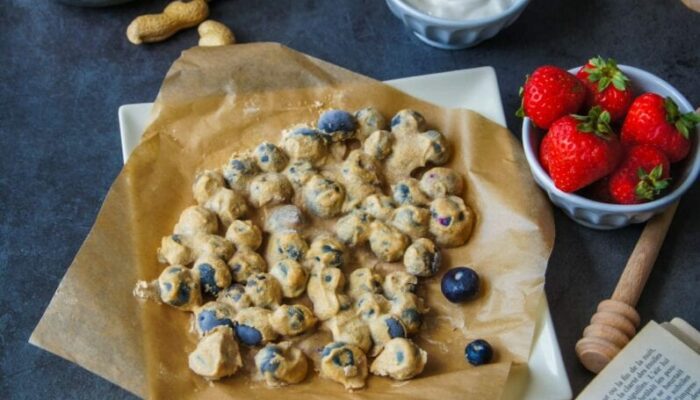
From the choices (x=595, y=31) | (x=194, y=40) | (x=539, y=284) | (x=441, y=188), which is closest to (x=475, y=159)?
(x=441, y=188)

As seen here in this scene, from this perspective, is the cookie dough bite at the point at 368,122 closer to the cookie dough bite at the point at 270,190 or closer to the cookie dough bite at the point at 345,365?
the cookie dough bite at the point at 270,190

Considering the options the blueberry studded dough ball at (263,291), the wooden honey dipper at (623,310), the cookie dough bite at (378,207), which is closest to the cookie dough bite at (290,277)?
the blueberry studded dough ball at (263,291)

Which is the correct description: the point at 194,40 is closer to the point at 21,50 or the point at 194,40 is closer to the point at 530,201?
the point at 21,50

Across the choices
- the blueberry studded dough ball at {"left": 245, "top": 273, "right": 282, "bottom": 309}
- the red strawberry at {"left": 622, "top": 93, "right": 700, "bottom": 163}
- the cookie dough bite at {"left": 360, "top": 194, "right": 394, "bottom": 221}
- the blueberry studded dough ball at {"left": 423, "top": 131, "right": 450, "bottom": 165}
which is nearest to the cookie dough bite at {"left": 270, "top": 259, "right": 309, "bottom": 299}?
the blueberry studded dough ball at {"left": 245, "top": 273, "right": 282, "bottom": 309}

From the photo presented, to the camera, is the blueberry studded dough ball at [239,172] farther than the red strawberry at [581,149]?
Yes

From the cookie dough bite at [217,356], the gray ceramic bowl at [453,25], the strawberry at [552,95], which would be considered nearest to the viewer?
the cookie dough bite at [217,356]

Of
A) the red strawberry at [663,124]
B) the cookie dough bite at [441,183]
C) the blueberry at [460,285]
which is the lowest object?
the blueberry at [460,285]

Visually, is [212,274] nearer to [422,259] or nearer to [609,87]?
[422,259]
